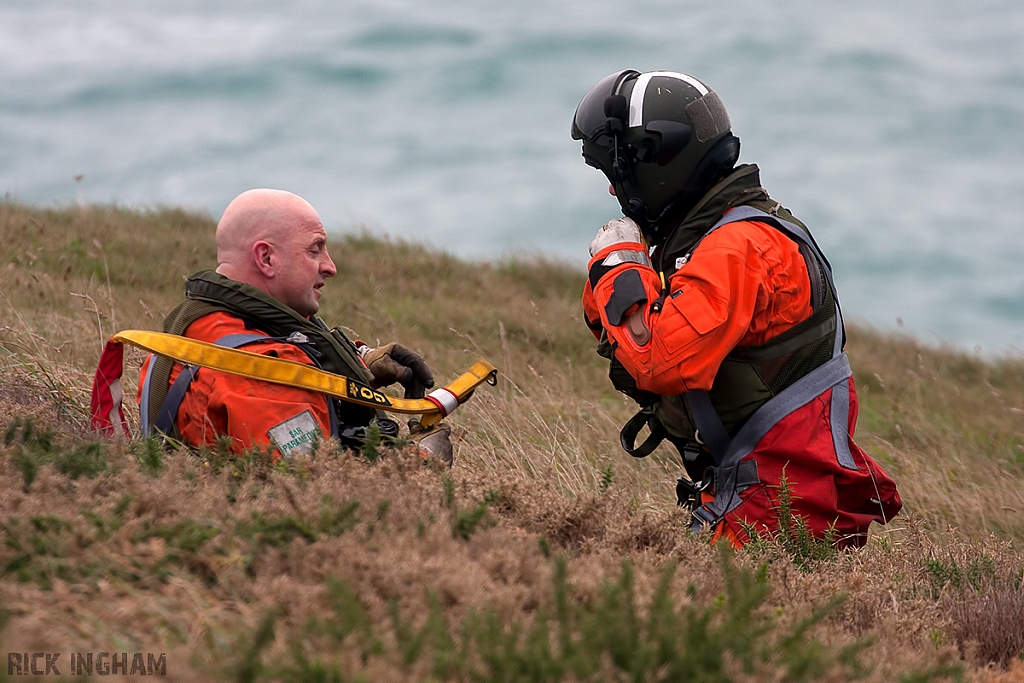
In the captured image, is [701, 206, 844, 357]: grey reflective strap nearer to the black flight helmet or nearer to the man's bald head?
the black flight helmet

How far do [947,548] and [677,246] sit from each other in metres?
2.16

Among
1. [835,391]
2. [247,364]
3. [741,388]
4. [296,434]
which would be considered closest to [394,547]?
[296,434]

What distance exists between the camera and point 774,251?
13.0 ft

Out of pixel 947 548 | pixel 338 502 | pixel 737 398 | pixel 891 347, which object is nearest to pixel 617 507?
pixel 737 398

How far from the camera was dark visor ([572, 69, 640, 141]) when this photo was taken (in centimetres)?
436

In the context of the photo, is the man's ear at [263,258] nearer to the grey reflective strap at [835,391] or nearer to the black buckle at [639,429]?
the black buckle at [639,429]

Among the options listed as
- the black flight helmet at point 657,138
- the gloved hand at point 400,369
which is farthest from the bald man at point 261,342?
the black flight helmet at point 657,138

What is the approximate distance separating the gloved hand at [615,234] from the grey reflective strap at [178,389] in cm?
156

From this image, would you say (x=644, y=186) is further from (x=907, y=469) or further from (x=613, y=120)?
(x=907, y=469)

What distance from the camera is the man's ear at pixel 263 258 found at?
14.1ft

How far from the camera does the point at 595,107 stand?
172 inches

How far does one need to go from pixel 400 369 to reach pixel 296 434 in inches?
39.1

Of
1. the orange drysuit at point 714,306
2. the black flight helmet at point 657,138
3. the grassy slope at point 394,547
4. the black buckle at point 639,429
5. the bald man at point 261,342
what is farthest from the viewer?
the black buckle at point 639,429

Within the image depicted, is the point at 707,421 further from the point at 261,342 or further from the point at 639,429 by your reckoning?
the point at 261,342
